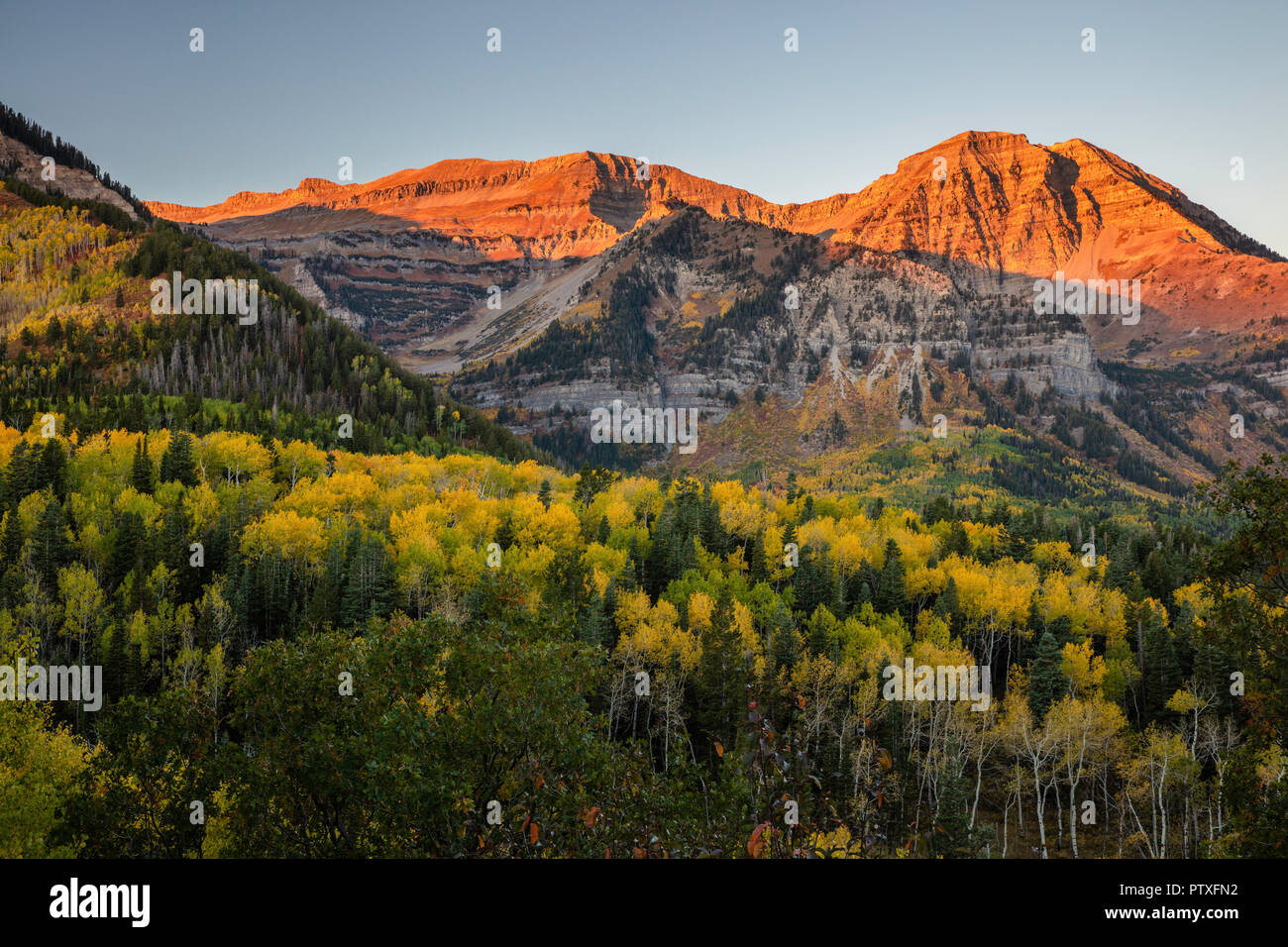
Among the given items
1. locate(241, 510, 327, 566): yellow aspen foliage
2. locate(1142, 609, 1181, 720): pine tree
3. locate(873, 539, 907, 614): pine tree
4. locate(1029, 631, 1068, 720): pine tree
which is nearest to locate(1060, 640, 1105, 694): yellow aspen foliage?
locate(1029, 631, 1068, 720): pine tree

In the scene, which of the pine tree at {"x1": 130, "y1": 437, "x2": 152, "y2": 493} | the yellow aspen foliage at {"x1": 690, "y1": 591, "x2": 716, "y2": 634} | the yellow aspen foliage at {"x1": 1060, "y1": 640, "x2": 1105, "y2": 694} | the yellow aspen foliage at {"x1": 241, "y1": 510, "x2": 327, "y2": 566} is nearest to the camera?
the yellow aspen foliage at {"x1": 1060, "y1": 640, "x2": 1105, "y2": 694}

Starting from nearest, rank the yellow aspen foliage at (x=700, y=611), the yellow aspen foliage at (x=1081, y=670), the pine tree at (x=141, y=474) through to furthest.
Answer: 1. the yellow aspen foliage at (x=1081, y=670)
2. the yellow aspen foliage at (x=700, y=611)
3. the pine tree at (x=141, y=474)

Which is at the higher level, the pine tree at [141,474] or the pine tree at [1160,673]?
the pine tree at [141,474]

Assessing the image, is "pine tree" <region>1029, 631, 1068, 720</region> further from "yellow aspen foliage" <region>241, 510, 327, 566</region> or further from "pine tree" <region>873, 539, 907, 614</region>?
"yellow aspen foliage" <region>241, 510, 327, 566</region>

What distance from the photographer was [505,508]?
129 meters

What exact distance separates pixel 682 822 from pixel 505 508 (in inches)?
4362

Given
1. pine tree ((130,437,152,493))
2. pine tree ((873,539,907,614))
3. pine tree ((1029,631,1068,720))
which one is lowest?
pine tree ((1029,631,1068,720))

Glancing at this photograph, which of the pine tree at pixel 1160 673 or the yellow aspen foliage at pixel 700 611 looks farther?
the yellow aspen foliage at pixel 700 611

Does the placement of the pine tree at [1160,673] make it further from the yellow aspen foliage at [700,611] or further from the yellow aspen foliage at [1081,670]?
the yellow aspen foliage at [700,611]

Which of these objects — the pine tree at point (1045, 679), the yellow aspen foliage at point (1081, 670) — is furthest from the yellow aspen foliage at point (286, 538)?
the yellow aspen foliage at point (1081, 670)

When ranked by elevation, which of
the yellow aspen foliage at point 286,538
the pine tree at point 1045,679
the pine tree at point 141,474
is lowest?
the pine tree at point 1045,679

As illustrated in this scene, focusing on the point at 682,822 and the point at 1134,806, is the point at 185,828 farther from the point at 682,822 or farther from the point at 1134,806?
the point at 1134,806

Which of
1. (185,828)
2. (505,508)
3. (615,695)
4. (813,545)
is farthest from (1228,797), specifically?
(505,508)

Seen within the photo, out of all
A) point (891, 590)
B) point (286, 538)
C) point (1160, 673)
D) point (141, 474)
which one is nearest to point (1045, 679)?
point (1160, 673)
